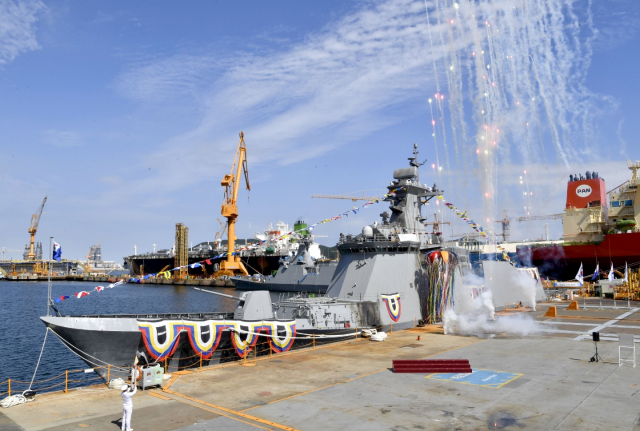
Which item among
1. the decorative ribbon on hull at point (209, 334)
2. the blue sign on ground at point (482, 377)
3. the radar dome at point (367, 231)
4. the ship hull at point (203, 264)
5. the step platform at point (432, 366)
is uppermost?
the radar dome at point (367, 231)

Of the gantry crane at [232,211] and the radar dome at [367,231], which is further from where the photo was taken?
the gantry crane at [232,211]

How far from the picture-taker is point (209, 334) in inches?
706

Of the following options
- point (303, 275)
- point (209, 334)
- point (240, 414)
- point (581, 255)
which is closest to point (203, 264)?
point (303, 275)

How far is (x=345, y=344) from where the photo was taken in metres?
22.1

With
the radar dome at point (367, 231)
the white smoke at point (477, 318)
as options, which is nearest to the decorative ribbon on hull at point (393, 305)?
the white smoke at point (477, 318)

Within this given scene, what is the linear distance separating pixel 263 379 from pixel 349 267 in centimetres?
1327

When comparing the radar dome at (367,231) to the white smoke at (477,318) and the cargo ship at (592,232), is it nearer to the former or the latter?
the white smoke at (477,318)

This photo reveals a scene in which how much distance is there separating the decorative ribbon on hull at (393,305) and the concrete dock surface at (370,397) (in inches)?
227

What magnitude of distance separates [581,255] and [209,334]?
63.5 m

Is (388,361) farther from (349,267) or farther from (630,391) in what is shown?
(349,267)

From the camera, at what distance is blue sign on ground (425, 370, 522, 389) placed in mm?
14710

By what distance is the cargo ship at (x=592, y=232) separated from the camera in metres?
62.4

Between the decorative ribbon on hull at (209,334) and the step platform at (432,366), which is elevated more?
the decorative ribbon on hull at (209,334)

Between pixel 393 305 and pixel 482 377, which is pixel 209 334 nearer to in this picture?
pixel 482 377
